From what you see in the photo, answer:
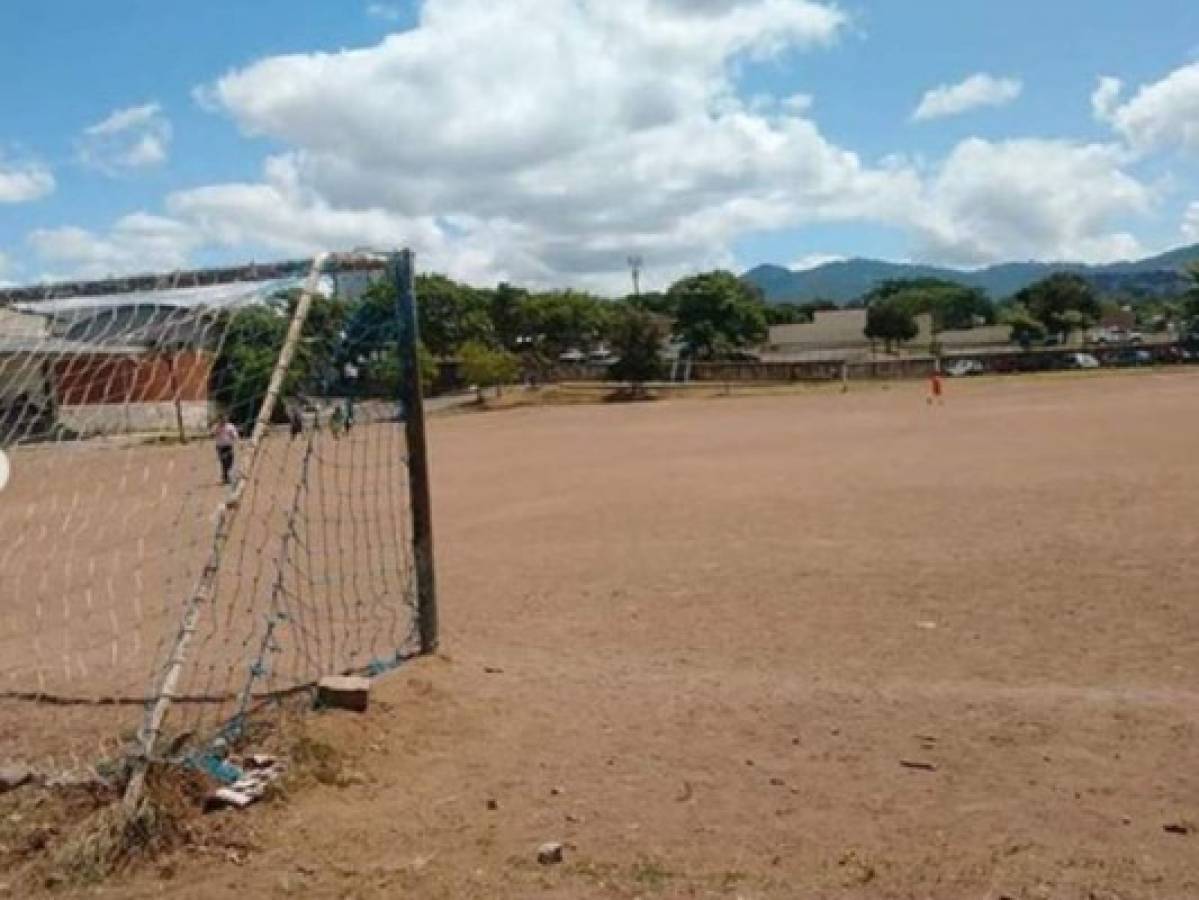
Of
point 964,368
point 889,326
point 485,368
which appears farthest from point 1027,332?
point 485,368

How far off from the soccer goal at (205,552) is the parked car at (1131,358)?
66.4 meters

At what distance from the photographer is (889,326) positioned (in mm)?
102750

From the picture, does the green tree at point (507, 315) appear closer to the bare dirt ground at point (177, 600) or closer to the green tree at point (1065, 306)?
the green tree at point (1065, 306)

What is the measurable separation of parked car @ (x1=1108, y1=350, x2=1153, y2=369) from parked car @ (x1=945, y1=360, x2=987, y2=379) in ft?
25.5

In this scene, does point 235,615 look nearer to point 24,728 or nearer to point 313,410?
point 313,410

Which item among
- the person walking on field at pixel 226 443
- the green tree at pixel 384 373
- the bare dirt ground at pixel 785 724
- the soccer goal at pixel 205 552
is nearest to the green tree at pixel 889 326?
the person walking on field at pixel 226 443

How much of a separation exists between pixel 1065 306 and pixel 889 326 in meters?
15.9

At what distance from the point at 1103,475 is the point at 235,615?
1262cm

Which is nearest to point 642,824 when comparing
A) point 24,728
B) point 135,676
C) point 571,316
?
point 24,728

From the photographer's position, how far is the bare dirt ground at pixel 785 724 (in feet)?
14.0

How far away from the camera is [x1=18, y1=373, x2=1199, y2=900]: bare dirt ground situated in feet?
14.0

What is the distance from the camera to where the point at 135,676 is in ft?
24.6

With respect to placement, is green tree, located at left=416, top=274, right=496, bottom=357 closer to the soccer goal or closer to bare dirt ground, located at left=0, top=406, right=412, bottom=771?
bare dirt ground, located at left=0, top=406, right=412, bottom=771

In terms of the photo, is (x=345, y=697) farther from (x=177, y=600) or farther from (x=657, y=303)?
(x=657, y=303)
